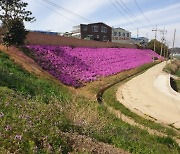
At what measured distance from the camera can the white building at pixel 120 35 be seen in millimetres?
109050

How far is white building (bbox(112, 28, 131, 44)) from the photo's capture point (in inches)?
4293

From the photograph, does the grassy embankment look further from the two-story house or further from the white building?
the white building

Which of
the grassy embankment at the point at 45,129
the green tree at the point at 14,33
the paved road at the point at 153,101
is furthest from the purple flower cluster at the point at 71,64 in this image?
the grassy embankment at the point at 45,129

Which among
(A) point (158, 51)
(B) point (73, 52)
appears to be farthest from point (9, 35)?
(A) point (158, 51)

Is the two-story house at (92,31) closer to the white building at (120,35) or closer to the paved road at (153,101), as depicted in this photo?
the white building at (120,35)

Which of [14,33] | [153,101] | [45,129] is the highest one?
[14,33]

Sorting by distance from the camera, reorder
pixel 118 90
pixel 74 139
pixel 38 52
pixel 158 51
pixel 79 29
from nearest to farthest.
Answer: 1. pixel 74 139
2. pixel 118 90
3. pixel 38 52
4. pixel 79 29
5. pixel 158 51

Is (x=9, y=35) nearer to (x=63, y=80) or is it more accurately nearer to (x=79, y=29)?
(x=63, y=80)

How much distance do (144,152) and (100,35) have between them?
81945 millimetres

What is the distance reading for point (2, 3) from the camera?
28.0 m

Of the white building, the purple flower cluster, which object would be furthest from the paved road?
the white building

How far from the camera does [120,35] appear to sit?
373 ft

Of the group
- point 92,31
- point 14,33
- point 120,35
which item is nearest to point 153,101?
point 14,33

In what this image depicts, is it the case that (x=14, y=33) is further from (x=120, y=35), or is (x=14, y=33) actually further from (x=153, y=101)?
(x=120, y=35)
